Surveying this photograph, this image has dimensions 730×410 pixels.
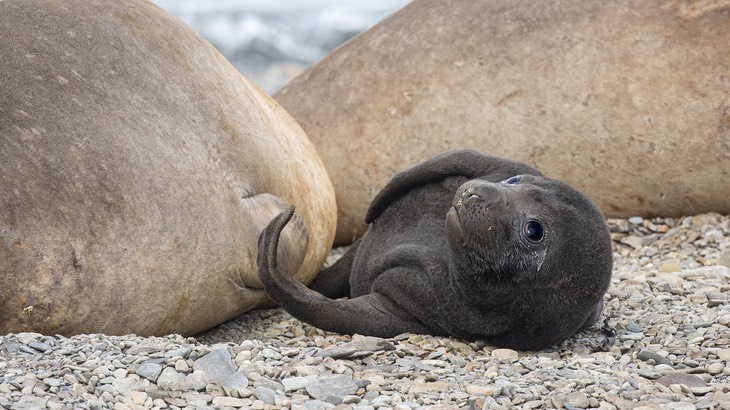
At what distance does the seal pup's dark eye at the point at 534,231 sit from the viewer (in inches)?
126

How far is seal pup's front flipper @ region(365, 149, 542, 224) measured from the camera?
12.3 feet

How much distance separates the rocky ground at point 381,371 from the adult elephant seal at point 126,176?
187 mm

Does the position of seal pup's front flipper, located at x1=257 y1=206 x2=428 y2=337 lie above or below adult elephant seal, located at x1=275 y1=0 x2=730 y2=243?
below

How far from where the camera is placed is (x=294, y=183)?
418cm

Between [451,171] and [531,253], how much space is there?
73cm

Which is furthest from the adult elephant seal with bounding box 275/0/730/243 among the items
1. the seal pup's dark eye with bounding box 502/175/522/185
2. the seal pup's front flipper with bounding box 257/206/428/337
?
the seal pup's front flipper with bounding box 257/206/428/337

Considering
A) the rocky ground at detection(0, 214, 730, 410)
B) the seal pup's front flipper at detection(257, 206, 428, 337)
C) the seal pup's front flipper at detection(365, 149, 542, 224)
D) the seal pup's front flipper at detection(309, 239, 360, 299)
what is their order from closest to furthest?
1. the rocky ground at detection(0, 214, 730, 410)
2. the seal pup's front flipper at detection(257, 206, 428, 337)
3. the seal pup's front flipper at detection(365, 149, 542, 224)
4. the seal pup's front flipper at detection(309, 239, 360, 299)

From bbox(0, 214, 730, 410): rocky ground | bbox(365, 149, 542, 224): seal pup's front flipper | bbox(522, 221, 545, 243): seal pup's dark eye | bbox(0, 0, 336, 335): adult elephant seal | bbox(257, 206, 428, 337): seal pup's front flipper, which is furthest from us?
bbox(365, 149, 542, 224): seal pup's front flipper

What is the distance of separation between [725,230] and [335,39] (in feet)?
34.7

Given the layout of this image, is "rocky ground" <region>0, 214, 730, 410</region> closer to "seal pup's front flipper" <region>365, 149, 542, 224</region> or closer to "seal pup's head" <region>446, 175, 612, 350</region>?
"seal pup's head" <region>446, 175, 612, 350</region>

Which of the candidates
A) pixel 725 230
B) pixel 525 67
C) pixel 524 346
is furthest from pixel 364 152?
pixel 524 346

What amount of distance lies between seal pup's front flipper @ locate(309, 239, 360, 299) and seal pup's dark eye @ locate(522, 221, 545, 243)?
3.75 feet

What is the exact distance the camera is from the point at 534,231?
320 centimetres

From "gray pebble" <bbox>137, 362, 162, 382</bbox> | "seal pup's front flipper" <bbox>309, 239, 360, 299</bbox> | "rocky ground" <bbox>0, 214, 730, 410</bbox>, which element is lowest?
"rocky ground" <bbox>0, 214, 730, 410</bbox>
